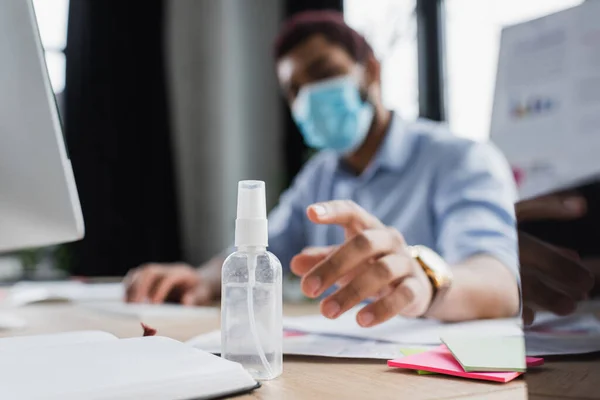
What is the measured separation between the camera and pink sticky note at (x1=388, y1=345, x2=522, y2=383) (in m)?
0.41

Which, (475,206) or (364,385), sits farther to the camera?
(475,206)

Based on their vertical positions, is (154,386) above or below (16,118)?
below

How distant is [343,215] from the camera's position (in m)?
0.56

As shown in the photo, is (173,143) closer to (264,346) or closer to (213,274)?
(213,274)

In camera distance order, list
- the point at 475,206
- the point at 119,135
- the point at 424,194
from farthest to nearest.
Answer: the point at 119,135
the point at 424,194
the point at 475,206

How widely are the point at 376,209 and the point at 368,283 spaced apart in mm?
931

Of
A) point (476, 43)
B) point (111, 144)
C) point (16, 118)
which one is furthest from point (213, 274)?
point (111, 144)

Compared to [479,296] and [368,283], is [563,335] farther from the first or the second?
[479,296]

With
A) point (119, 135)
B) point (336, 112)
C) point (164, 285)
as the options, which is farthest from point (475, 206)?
point (119, 135)

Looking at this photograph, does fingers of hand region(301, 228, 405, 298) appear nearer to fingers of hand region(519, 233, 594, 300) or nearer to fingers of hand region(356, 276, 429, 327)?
fingers of hand region(356, 276, 429, 327)

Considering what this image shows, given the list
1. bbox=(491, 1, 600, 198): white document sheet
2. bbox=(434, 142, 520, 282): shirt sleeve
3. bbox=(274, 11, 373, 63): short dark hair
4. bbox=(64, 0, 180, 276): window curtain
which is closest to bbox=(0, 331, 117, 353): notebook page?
bbox=(491, 1, 600, 198): white document sheet

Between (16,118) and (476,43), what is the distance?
1790mm

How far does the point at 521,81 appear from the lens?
419mm

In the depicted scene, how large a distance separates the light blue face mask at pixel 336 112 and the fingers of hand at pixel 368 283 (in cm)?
91
